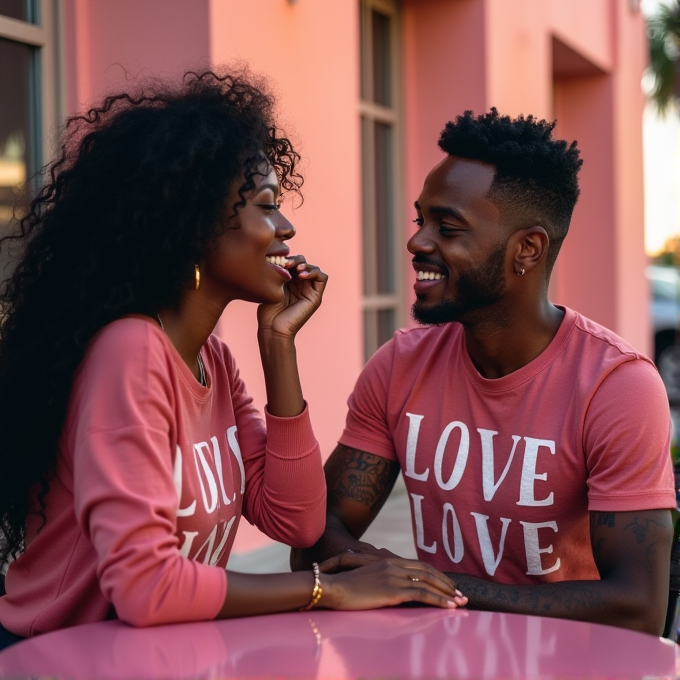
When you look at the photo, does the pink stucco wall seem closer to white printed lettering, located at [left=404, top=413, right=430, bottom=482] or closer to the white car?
white printed lettering, located at [left=404, top=413, right=430, bottom=482]

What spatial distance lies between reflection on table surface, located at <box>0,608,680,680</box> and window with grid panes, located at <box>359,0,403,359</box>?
4.66 m

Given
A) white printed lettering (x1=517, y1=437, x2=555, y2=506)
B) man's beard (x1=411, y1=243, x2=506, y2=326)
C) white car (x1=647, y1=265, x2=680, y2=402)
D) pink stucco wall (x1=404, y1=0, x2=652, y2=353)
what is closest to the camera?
white printed lettering (x1=517, y1=437, x2=555, y2=506)

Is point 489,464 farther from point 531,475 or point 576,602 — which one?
point 576,602

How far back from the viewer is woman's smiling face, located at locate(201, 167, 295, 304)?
6.72 feet

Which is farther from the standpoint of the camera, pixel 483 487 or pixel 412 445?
pixel 412 445

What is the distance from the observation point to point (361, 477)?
2.59 m

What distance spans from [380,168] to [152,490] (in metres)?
5.05

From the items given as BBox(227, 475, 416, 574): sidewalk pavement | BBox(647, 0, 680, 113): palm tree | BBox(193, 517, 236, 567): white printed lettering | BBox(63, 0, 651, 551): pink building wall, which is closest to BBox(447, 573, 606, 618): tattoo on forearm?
BBox(193, 517, 236, 567): white printed lettering

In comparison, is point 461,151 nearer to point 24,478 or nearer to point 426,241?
point 426,241

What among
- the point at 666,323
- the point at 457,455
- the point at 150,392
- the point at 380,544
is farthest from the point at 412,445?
the point at 666,323

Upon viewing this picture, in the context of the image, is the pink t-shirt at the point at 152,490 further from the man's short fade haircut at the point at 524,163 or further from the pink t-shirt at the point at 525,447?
the man's short fade haircut at the point at 524,163

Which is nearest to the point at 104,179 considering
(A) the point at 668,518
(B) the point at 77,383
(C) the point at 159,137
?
(C) the point at 159,137

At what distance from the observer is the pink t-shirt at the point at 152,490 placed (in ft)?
5.34

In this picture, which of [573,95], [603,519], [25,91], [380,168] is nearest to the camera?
[603,519]
